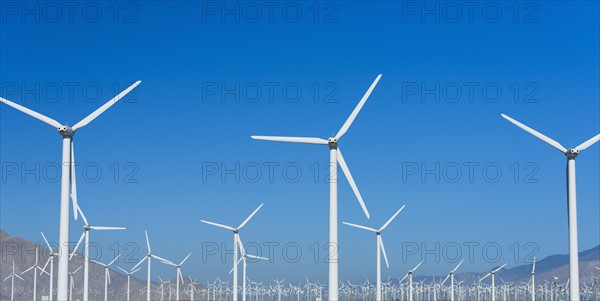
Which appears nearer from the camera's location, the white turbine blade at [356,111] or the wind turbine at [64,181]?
A: the wind turbine at [64,181]

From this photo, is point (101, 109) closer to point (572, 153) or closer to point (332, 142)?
point (332, 142)

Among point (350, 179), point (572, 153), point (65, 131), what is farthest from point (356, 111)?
point (65, 131)

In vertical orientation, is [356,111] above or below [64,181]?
above

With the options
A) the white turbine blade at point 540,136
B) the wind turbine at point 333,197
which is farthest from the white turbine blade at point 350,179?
the white turbine blade at point 540,136

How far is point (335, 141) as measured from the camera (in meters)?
58.5

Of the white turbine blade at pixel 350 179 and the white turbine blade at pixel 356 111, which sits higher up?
the white turbine blade at pixel 356 111

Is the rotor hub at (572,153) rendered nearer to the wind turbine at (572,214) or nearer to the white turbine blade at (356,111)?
the wind turbine at (572,214)

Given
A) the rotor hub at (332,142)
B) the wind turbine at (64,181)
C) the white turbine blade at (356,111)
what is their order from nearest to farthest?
the wind turbine at (64,181), the rotor hub at (332,142), the white turbine blade at (356,111)

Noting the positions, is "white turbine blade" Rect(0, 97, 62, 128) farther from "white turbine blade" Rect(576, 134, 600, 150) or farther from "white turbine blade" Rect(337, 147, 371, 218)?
"white turbine blade" Rect(576, 134, 600, 150)

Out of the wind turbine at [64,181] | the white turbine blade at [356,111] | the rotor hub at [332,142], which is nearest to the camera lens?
the wind turbine at [64,181]

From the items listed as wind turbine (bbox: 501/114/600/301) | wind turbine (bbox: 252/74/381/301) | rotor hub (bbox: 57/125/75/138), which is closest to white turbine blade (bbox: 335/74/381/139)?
wind turbine (bbox: 252/74/381/301)

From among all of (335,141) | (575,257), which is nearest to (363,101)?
(335,141)

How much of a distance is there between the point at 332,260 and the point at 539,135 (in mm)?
16915

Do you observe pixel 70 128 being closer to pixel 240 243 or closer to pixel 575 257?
pixel 575 257
